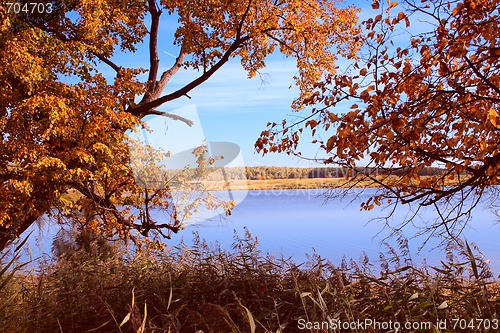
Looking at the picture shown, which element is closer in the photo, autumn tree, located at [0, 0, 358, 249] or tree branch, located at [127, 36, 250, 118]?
autumn tree, located at [0, 0, 358, 249]

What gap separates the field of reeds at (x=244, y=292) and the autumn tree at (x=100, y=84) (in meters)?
3.08

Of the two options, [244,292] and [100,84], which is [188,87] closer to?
[100,84]

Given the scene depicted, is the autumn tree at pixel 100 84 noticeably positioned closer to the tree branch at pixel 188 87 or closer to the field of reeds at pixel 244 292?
the tree branch at pixel 188 87

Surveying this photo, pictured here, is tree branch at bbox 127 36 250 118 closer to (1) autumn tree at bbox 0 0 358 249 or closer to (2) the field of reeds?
(1) autumn tree at bbox 0 0 358 249

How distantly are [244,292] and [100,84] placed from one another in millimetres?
6857

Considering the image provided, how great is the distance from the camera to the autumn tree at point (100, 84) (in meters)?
8.76

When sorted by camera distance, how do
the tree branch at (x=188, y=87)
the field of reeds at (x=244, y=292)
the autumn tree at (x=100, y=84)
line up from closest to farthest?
the field of reeds at (x=244, y=292) → the autumn tree at (x=100, y=84) → the tree branch at (x=188, y=87)

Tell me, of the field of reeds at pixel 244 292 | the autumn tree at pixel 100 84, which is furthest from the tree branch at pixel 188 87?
the field of reeds at pixel 244 292

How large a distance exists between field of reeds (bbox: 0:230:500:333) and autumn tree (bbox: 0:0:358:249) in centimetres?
308

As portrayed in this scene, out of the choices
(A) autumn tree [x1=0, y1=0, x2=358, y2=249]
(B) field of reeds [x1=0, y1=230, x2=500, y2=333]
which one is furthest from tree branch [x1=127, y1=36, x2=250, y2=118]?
(B) field of reeds [x1=0, y1=230, x2=500, y2=333]

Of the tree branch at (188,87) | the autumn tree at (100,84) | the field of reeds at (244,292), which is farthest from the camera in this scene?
the tree branch at (188,87)

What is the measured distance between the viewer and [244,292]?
465 cm

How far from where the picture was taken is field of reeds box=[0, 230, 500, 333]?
13.3 ft

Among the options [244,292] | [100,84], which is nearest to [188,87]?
[100,84]
